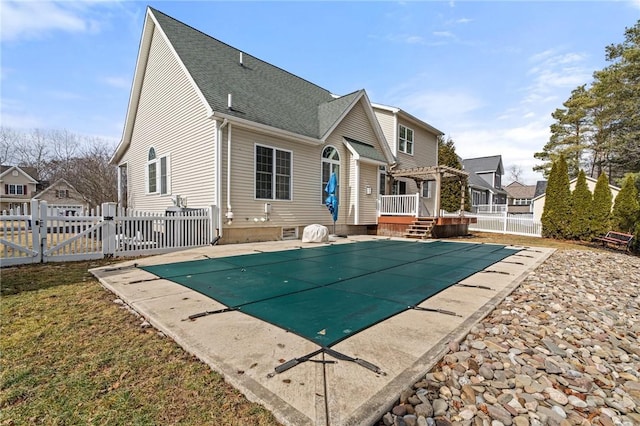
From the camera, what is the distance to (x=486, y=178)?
34312 millimetres

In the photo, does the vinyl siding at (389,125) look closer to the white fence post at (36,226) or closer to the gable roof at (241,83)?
the gable roof at (241,83)

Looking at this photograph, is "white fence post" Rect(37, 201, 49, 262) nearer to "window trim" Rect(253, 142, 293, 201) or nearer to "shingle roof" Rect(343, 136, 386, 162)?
"window trim" Rect(253, 142, 293, 201)

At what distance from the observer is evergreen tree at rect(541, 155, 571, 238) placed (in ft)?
43.6

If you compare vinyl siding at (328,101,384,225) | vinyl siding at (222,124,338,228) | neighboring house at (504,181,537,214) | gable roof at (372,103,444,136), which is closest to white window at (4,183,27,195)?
vinyl siding at (222,124,338,228)

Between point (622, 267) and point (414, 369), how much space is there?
826 centimetres

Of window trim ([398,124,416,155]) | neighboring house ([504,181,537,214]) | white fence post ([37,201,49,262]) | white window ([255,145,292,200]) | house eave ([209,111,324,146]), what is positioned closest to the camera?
white fence post ([37,201,49,262])

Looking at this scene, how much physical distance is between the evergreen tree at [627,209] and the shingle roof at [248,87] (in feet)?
41.2

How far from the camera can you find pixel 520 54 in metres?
11.6

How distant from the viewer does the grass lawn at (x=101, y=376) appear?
1.67 metres

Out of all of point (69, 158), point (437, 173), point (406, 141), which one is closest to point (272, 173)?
point (437, 173)

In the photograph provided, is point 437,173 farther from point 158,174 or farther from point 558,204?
point 158,174

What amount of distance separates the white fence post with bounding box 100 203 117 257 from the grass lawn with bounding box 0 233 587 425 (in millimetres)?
3787

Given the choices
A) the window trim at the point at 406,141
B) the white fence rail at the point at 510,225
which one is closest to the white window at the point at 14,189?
the window trim at the point at 406,141

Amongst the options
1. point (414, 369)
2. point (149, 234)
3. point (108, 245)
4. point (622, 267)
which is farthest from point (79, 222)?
point (622, 267)
